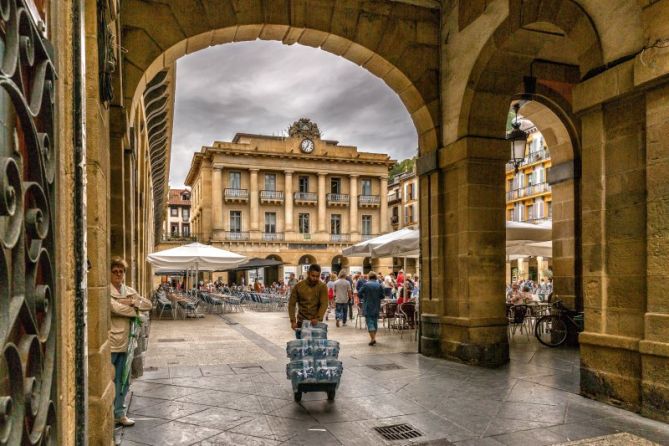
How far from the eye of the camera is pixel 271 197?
5072cm

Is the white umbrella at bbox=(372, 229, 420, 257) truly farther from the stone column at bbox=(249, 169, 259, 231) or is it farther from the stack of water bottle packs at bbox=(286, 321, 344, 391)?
the stone column at bbox=(249, 169, 259, 231)

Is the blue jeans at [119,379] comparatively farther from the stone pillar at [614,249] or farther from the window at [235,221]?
the window at [235,221]

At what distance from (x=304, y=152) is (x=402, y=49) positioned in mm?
43167

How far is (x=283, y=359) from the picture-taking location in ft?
28.7

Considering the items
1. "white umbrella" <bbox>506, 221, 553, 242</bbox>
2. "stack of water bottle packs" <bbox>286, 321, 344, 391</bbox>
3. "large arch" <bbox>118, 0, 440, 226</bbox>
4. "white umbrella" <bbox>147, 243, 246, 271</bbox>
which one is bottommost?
"stack of water bottle packs" <bbox>286, 321, 344, 391</bbox>

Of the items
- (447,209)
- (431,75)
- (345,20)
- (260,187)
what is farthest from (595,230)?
(260,187)

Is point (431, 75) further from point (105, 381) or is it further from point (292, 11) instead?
point (105, 381)

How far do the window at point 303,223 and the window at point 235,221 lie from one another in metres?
6.11

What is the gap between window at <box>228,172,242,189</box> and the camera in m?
49.7

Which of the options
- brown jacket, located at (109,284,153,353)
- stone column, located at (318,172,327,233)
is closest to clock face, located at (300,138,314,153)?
stone column, located at (318,172,327,233)

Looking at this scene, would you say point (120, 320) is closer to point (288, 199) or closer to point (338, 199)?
point (288, 199)

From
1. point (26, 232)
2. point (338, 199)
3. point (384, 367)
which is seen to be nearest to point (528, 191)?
point (338, 199)

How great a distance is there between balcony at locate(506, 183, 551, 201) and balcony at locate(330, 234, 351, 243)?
55.6ft

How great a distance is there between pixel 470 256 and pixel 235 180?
43634 millimetres
